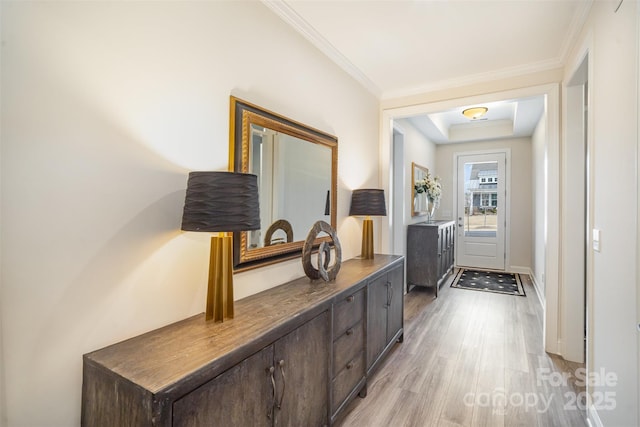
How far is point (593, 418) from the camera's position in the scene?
1780 mm

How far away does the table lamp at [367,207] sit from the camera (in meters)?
2.77

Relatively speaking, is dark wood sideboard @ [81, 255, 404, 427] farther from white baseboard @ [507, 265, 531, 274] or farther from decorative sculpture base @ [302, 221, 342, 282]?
white baseboard @ [507, 265, 531, 274]

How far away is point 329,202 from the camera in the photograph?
257 cm

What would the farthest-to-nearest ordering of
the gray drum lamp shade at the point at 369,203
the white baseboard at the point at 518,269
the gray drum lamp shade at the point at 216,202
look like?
1. the white baseboard at the point at 518,269
2. the gray drum lamp shade at the point at 369,203
3. the gray drum lamp shade at the point at 216,202

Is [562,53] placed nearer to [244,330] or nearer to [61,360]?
[244,330]

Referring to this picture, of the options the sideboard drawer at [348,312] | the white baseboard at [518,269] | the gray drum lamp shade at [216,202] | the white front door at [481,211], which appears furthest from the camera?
the white front door at [481,211]

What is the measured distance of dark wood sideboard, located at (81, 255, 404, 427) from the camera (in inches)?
36.4

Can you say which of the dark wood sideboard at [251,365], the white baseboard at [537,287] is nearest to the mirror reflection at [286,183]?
the dark wood sideboard at [251,365]

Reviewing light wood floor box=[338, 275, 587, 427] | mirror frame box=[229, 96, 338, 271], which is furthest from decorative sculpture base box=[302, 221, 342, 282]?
light wood floor box=[338, 275, 587, 427]

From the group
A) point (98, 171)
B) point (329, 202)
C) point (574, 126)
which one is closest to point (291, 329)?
point (98, 171)

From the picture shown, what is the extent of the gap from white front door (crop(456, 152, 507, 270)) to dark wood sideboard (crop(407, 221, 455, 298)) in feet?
5.98

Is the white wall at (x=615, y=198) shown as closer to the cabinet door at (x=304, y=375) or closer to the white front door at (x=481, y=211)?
the cabinet door at (x=304, y=375)

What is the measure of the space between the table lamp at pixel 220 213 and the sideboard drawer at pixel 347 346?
0.77 metres

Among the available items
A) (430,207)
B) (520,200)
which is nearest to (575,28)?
(430,207)
